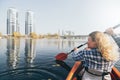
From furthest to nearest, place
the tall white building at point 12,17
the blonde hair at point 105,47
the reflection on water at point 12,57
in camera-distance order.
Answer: the tall white building at point 12,17 < the reflection on water at point 12,57 < the blonde hair at point 105,47

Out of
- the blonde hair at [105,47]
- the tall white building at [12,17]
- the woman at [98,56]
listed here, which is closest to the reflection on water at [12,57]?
the tall white building at [12,17]

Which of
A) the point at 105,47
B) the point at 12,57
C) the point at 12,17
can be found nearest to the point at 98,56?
the point at 105,47

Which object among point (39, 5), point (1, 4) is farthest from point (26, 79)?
point (39, 5)

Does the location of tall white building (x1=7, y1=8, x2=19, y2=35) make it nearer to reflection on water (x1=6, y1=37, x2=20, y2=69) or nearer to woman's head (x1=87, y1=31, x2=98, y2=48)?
reflection on water (x1=6, y1=37, x2=20, y2=69)

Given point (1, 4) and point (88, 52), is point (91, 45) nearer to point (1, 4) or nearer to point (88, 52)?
point (88, 52)

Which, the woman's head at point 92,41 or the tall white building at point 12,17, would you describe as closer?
the woman's head at point 92,41

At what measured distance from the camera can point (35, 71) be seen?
3217 millimetres

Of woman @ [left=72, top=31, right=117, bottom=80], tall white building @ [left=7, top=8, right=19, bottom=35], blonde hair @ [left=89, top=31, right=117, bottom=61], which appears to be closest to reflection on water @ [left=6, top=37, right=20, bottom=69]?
tall white building @ [left=7, top=8, right=19, bottom=35]

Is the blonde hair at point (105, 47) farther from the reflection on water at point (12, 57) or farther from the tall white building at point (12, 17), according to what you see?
the tall white building at point (12, 17)

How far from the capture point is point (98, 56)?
1.60m

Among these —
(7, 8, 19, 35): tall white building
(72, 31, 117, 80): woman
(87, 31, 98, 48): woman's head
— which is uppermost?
(7, 8, 19, 35): tall white building

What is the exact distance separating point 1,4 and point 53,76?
80.6 inches

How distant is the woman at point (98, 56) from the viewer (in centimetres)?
156

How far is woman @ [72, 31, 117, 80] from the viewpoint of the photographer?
1.56 metres
